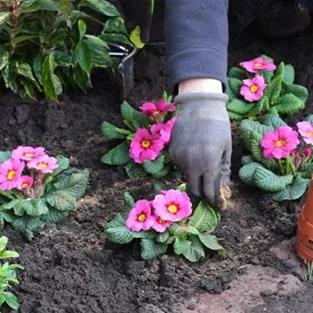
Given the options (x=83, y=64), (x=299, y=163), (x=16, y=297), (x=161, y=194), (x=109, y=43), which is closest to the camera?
(x=16, y=297)

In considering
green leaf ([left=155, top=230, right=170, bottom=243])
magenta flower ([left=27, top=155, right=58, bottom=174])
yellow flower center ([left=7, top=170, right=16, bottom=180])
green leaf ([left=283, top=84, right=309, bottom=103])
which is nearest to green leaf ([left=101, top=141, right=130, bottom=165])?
magenta flower ([left=27, top=155, right=58, bottom=174])

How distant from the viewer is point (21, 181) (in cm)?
237

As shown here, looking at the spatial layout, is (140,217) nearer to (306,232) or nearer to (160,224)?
(160,224)

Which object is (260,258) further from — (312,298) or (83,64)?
(83,64)

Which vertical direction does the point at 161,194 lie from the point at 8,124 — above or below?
above

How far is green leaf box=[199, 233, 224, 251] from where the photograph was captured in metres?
2.24

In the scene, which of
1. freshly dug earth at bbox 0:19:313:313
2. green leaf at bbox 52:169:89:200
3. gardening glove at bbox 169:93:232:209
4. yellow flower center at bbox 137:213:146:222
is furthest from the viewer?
green leaf at bbox 52:169:89:200

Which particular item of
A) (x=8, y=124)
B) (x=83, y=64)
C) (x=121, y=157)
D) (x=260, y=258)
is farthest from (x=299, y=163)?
(x=8, y=124)

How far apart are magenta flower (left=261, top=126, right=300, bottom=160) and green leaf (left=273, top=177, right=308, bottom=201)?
Result: 9cm

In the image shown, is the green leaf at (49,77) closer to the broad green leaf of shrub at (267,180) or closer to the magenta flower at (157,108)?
the magenta flower at (157,108)

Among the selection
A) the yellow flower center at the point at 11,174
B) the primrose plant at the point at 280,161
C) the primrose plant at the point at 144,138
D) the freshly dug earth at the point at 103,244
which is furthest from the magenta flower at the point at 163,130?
the yellow flower center at the point at 11,174

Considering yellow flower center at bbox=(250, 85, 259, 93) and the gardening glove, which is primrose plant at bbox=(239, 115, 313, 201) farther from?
the gardening glove

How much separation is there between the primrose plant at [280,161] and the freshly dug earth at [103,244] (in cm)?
5

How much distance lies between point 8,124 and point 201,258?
891 mm
